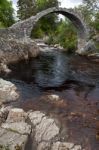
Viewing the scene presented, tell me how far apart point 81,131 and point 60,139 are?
1.24 meters

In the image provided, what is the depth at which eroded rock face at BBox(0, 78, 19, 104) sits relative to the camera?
13.9 meters

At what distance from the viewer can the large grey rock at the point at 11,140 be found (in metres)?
9.29

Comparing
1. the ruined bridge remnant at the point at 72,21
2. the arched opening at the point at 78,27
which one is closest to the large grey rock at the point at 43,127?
the ruined bridge remnant at the point at 72,21

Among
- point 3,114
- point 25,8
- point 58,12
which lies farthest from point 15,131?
point 25,8

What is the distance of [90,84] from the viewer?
18797 mm

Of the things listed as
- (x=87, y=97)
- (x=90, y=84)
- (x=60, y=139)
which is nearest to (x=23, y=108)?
(x=60, y=139)

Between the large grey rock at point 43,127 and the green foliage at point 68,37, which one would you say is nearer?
the large grey rock at point 43,127

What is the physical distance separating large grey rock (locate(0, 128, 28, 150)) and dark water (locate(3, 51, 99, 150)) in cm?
188

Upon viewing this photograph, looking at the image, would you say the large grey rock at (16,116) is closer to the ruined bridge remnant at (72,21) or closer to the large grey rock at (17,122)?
the large grey rock at (17,122)

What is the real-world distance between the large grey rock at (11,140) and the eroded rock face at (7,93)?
3549 millimetres

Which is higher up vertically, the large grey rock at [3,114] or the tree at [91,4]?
the tree at [91,4]

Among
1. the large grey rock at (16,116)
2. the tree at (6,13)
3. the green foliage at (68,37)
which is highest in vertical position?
the tree at (6,13)

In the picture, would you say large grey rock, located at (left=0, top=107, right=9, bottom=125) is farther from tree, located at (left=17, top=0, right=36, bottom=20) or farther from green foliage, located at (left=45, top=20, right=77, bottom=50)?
tree, located at (left=17, top=0, right=36, bottom=20)

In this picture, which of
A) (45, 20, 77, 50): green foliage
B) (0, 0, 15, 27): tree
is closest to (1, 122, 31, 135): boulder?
(45, 20, 77, 50): green foliage
